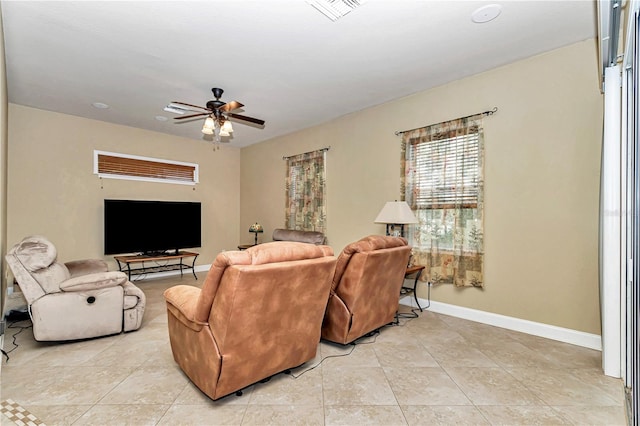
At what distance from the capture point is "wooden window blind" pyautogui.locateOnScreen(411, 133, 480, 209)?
3.66 m

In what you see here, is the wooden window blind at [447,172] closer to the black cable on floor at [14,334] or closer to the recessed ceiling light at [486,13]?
the recessed ceiling light at [486,13]

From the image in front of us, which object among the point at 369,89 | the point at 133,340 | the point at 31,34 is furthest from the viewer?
the point at 369,89

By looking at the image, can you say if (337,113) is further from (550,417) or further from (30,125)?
(30,125)

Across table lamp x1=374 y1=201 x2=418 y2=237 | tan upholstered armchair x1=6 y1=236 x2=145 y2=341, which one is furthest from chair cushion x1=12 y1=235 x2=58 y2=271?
table lamp x1=374 y1=201 x2=418 y2=237


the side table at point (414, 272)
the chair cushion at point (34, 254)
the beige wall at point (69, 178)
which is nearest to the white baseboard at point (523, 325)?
the side table at point (414, 272)

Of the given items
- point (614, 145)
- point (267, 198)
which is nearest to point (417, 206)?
point (614, 145)

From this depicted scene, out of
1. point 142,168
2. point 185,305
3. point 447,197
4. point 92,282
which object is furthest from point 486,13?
point 142,168

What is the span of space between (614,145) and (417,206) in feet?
6.62

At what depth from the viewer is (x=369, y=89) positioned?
4.05m

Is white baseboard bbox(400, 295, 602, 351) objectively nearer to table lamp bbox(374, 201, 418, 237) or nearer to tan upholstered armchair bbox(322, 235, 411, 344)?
table lamp bbox(374, 201, 418, 237)

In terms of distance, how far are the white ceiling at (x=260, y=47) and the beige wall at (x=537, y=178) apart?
24cm

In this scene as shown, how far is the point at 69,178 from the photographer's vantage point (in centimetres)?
509

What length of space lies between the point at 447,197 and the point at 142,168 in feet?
17.5

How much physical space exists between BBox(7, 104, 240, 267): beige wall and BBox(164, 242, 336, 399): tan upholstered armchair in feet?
13.3
